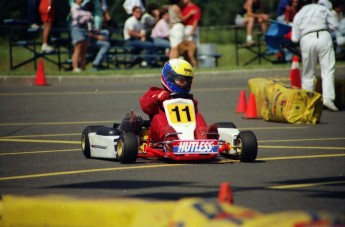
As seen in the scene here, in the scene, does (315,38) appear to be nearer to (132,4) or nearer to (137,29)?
(137,29)

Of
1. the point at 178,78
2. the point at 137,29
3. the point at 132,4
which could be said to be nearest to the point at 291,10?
the point at 137,29

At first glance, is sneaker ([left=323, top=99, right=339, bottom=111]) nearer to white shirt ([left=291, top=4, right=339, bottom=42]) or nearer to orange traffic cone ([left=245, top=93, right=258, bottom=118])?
white shirt ([left=291, top=4, right=339, bottom=42])

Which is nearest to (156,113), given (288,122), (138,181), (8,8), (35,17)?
(138,181)

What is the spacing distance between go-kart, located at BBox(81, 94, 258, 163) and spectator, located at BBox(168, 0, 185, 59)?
1479 cm

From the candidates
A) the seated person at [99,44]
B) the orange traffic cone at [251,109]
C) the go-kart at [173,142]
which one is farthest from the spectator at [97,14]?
the go-kart at [173,142]

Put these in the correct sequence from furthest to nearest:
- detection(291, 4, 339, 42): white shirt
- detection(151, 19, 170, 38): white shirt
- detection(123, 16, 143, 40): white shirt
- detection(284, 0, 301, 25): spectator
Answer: detection(151, 19, 170, 38): white shirt → detection(123, 16, 143, 40): white shirt → detection(284, 0, 301, 25): spectator → detection(291, 4, 339, 42): white shirt

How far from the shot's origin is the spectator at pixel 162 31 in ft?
97.2

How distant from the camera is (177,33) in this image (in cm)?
2812

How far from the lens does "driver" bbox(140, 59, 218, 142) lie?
41.9 ft

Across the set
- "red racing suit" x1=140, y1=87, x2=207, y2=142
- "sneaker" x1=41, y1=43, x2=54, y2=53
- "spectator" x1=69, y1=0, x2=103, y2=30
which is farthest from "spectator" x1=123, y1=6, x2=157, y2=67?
"red racing suit" x1=140, y1=87, x2=207, y2=142

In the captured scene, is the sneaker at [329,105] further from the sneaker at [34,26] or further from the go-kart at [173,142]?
the sneaker at [34,26]

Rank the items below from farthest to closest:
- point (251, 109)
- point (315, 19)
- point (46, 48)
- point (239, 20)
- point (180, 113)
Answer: point (239, 20) → point (46, 48) → point (315, 19) → point (251, 109) → point (180, 113)

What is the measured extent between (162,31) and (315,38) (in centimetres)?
1097

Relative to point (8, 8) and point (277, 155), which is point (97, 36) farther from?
point (277, 155)
